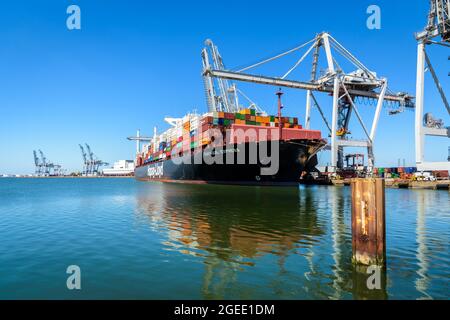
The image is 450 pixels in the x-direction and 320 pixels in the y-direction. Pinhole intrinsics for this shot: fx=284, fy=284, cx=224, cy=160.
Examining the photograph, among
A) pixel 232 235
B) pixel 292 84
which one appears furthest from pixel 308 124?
pixel 232 235

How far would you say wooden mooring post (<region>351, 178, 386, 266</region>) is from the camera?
7414 mm

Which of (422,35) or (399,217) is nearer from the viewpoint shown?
(399,217)

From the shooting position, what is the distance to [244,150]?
37.8 m

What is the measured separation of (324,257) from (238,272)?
304 centimetres

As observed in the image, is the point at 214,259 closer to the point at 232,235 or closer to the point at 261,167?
the point at 232,235

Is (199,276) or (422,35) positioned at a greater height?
(422,35)

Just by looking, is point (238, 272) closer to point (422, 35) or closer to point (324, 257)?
point (324, 257)

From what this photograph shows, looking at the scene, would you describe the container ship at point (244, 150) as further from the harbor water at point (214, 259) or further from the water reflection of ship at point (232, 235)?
the harbor water at point (214, 259)

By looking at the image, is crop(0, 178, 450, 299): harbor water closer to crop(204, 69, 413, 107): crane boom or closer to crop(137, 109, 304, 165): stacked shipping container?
crop(137, 109, 304, 165): stacked shipping container

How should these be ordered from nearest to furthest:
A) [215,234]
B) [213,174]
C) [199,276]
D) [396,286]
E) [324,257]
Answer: [396,286]
[199,276]
[324,257]
[215,234]
[213,174]

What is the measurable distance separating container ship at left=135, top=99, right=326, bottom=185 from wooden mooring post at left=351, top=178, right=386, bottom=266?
28458mm

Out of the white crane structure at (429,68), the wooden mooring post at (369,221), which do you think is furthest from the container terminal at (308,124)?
the wooden mooring post at (369,221)
